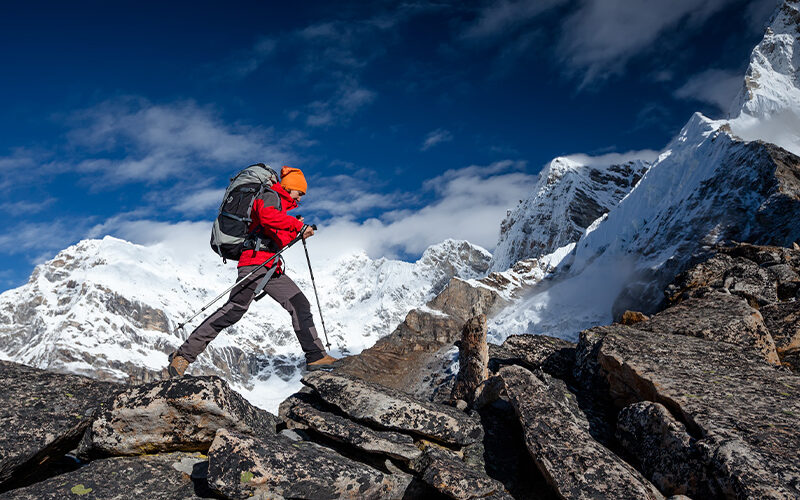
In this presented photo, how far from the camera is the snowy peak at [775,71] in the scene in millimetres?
117688

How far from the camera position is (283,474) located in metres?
4.75

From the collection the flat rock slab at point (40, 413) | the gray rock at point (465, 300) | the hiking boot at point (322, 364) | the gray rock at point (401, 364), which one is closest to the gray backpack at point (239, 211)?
the hiking boot at point (322, 364)

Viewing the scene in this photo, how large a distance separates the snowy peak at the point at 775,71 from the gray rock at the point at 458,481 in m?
143

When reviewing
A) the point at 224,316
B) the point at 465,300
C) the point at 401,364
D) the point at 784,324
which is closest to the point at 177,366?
the point at 224,316

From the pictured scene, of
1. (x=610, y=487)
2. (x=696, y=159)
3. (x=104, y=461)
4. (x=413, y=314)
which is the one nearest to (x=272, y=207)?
(x=104, y=461)

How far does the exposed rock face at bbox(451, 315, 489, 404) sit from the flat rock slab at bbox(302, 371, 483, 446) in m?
2.40

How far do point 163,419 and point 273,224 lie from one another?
3.58 metres

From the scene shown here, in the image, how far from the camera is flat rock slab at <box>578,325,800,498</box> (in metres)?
4.31

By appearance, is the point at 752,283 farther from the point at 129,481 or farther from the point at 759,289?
the point at 129,481

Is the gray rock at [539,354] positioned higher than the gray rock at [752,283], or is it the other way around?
the gray rock at [752,283]

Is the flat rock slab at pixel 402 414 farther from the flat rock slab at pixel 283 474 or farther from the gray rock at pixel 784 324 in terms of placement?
the gray rock at pixel 784 324

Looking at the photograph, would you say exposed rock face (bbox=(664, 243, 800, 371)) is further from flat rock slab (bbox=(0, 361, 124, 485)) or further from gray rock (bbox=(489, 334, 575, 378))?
flat rock slab (bbox=(0, 361, 124, 485))

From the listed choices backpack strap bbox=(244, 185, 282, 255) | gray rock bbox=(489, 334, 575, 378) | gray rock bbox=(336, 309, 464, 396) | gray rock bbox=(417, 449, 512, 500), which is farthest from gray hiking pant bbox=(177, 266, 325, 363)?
gray rock bbox=(336, 309, 464, 396)

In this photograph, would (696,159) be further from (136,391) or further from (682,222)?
(136,391)
